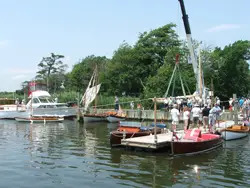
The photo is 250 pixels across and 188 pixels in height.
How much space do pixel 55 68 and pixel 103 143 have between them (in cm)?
7136

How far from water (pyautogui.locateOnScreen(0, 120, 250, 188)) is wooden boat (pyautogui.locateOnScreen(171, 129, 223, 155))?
16.8 inches

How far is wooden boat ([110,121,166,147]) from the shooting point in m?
21.3

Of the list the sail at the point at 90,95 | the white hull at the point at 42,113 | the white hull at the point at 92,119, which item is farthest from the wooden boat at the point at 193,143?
the white hull at the point at 42,113

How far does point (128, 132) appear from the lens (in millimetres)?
22062

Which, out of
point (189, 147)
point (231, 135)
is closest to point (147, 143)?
point (189, 147)

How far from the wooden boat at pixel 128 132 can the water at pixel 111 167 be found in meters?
0.71

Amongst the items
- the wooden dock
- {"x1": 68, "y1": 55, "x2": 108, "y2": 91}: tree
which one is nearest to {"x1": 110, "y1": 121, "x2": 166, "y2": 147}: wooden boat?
the wooden dock

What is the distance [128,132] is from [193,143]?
4.93m

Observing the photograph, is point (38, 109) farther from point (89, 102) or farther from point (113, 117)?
point (113, 117)

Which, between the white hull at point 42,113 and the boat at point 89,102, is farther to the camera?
the white hull at point 42,113

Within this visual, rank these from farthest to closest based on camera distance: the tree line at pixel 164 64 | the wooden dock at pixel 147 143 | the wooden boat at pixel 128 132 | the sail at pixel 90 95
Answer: the tree line at pixel 164 64 < the sail at pixel 90 95 < the wooden boat at pixel 128 132 < the wooden dock at pixel 147 143

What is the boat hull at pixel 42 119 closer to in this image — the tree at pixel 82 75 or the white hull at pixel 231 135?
the white hull at pixel 231 135

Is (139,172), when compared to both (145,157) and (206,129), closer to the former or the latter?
(145,157)

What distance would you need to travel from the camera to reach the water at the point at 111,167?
43.8 feet
